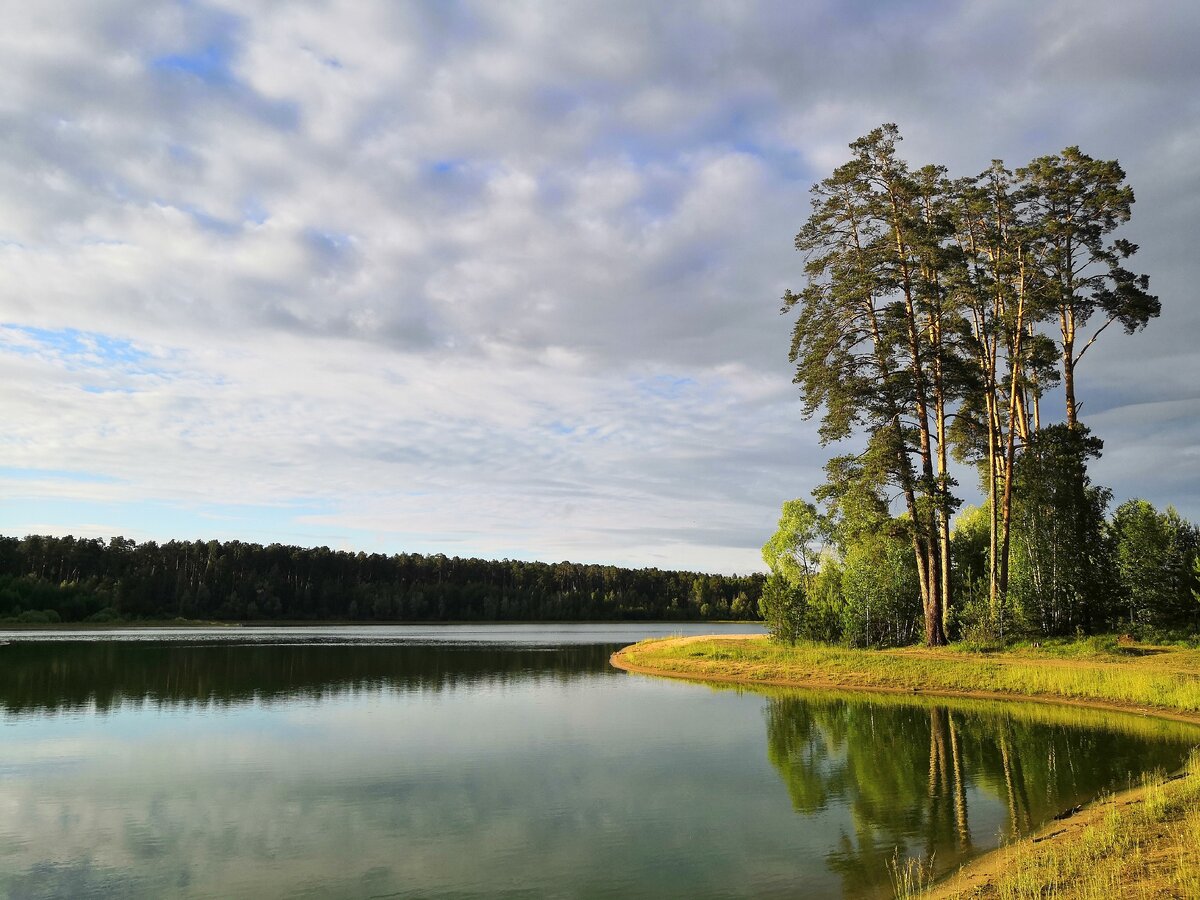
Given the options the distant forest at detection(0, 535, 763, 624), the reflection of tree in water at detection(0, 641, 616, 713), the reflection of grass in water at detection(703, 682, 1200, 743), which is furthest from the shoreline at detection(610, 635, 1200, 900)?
the distant forest at detection(0, 535, 763, 624)

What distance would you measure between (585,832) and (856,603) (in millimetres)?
36364

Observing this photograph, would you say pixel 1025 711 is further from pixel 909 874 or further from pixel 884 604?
pixel 909 874

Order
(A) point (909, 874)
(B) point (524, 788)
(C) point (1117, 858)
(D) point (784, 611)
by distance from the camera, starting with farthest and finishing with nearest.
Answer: (D) point (784, 611) → (B) point (524, 788) → (A) point (909, 874) → (C) point (1117, 858)

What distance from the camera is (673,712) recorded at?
93.6 ft

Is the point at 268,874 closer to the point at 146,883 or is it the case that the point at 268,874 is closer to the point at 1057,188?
the point at 146,883

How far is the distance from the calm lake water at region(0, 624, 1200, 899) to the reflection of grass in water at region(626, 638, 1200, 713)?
254 cm

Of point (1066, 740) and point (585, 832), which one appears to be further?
point (1066, 740)

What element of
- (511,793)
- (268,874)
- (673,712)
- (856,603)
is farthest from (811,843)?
(856,603)

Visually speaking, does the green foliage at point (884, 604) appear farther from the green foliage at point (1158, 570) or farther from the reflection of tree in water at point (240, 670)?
the reflection of tree in water at point (240, 670)

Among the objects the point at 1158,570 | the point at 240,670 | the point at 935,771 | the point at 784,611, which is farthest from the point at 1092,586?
the point at 240,670

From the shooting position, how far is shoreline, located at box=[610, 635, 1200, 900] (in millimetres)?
10587

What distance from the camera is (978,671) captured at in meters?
32.0

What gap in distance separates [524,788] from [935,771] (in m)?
9.57

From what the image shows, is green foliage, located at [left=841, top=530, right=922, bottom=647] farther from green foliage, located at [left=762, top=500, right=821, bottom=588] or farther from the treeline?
green foliage, located at [left=762, top=500, right=821, bottom=588]
